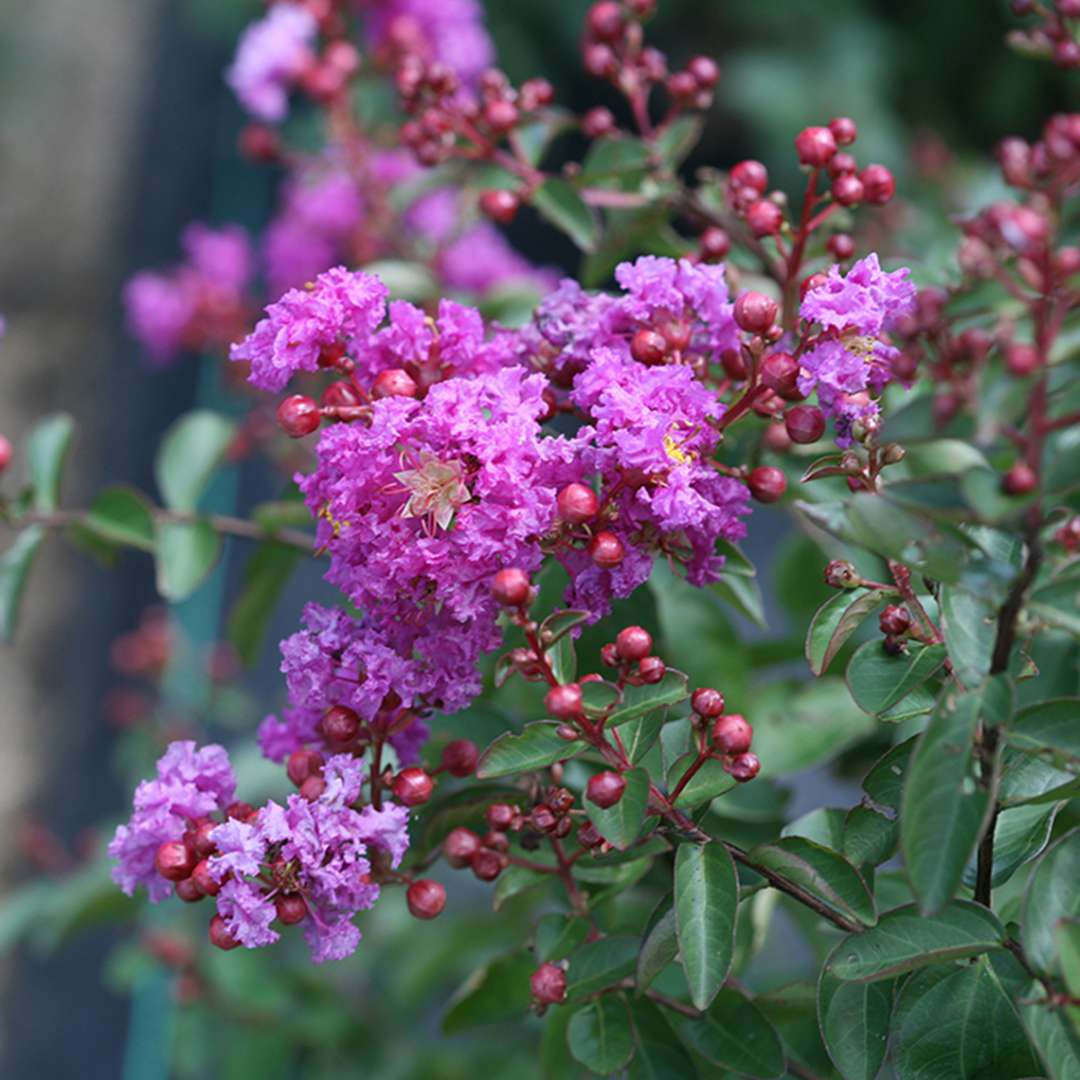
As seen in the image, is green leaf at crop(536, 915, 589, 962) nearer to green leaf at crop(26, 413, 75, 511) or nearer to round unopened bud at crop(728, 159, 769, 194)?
round unopened bud at crop(728, 159, 769, 194)

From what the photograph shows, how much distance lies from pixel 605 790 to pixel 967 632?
0.18 meters

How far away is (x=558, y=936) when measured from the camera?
751mm

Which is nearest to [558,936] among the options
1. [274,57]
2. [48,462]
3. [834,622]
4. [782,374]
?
[834,622]

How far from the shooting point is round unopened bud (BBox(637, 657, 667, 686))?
65 cm

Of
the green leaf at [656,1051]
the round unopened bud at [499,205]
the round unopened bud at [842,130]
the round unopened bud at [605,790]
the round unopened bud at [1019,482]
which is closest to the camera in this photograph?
the round unopened bud at [1019,482]

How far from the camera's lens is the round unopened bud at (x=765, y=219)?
0.80 m

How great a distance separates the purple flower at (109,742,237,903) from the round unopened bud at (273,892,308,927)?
74 millimetres

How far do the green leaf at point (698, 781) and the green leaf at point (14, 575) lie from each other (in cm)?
61

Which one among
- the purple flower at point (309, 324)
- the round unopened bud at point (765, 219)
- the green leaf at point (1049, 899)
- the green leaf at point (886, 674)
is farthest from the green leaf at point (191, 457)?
the green leaf at point (1049, 899)

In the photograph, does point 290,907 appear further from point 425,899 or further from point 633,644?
point 633,644

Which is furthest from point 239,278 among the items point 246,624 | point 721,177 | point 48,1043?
point 48,1043

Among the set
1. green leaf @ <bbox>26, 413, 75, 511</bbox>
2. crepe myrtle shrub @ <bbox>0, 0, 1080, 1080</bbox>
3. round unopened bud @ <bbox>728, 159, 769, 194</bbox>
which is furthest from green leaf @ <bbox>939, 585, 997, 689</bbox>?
green leaf @ <bbox>26, 413, 75, 511</bbox>

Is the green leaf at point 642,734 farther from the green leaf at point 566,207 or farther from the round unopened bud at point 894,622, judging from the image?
the green leaf at point 566,207

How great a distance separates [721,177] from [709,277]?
376mm
